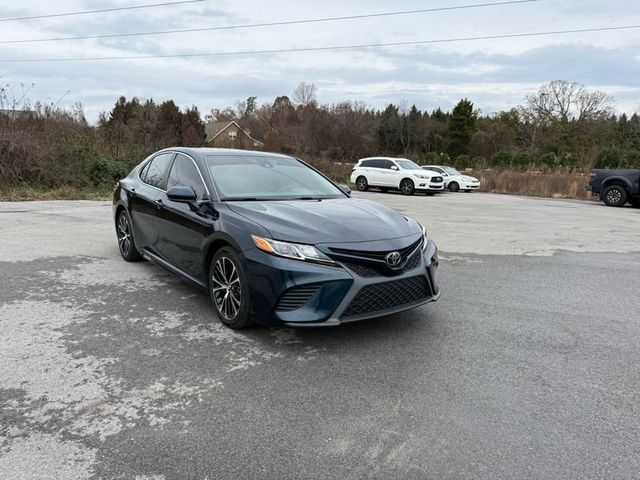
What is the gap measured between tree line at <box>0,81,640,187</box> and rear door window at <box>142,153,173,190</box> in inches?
456

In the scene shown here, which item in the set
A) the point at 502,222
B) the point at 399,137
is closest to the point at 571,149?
the point at 399,137

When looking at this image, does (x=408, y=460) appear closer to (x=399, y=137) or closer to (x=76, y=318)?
(x=76, y=318)

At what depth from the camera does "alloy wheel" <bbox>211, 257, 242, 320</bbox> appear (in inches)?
159

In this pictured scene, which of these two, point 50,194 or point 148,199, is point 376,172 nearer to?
point 50,194

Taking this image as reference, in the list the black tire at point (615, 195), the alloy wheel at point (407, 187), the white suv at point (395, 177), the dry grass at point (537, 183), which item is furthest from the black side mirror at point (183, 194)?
the dry grass at point (537, 183)

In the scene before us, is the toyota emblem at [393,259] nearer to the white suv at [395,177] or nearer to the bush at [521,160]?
the white suv at [395,177]

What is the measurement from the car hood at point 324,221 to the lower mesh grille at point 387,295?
39cm

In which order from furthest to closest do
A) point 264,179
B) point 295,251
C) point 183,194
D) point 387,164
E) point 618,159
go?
point 618,159 → point 387,164 → point 264,179 → point 183,194 → point 295,251

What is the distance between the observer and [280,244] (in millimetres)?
3682

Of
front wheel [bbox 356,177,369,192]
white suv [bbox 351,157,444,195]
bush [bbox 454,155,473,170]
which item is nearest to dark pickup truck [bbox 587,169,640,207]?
white suv [bbox 351,157,444,195]

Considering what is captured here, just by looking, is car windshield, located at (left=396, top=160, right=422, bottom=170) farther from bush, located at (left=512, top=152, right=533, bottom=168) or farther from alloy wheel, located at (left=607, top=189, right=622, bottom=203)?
bush, located at (left=512, top=152, right=533, bottom=168)

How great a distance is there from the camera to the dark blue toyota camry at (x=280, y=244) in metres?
3.61

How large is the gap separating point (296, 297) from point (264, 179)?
1776 millimetres

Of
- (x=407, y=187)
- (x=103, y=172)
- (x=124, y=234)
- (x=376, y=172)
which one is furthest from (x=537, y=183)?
(x=124, y=234)
